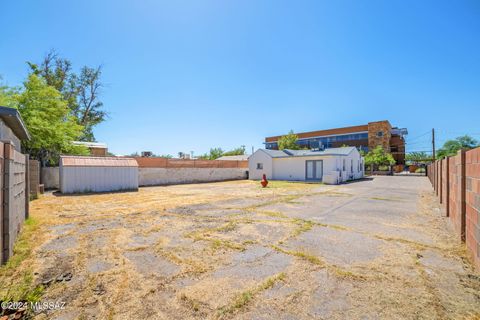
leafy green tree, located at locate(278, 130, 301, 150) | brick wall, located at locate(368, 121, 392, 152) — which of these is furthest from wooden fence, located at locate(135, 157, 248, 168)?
brick wall, located at locate(368, 121, 392, 152)

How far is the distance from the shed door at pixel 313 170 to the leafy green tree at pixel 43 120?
20587mm

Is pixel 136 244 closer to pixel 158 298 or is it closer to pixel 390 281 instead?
pixel 158 298

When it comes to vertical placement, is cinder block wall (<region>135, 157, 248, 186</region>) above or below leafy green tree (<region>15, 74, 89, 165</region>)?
below

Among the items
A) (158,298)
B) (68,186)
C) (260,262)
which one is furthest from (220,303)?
(68,186)

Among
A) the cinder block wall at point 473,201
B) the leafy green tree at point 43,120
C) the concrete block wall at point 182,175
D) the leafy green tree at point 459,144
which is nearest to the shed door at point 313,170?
the concrete block wall at point 182,175

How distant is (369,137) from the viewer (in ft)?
149

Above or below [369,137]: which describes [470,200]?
below

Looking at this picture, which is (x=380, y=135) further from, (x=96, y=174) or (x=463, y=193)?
(x=96, y=174)

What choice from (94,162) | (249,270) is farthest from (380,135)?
(249,270)

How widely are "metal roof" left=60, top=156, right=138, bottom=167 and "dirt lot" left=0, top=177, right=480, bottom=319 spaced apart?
8.82 meters

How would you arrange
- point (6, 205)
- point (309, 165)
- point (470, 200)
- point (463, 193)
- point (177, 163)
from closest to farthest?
point (6, 205) → point (470, 200) → point (463, 193) → point (177, 163) → point (309, 165)

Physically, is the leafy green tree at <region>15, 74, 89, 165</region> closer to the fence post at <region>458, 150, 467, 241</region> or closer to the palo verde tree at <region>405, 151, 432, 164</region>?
the fence post at <region>458, 150, 467, 241</region>

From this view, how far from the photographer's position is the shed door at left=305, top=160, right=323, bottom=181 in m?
22.6

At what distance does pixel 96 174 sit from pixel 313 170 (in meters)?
19.0
